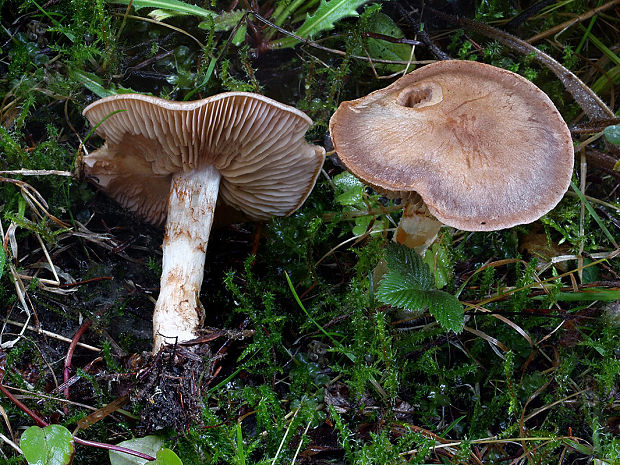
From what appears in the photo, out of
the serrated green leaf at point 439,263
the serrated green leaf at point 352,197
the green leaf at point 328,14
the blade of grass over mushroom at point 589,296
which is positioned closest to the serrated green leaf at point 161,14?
the green leaf at point 328,14

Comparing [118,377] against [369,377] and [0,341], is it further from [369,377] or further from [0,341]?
[369,377]

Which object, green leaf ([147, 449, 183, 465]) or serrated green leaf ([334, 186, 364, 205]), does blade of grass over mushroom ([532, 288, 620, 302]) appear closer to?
serrated green leaf ([334, 186, 364, 205])

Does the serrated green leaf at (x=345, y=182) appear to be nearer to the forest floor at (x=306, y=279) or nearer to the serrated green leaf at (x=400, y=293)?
the forest floor at (x=306, y=279)

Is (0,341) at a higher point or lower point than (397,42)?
lower

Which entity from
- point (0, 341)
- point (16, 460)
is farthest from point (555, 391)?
point (0, 341)

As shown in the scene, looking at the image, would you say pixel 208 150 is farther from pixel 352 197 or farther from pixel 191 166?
pixel 352 197

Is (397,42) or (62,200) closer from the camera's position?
(62,200)

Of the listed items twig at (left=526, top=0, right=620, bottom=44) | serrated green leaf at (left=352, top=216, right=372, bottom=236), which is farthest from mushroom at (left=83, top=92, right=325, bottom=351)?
twig at (left=526, top=0, right=620, bottom=44)

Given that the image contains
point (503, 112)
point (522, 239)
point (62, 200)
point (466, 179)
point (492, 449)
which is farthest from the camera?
point (522, 239)
